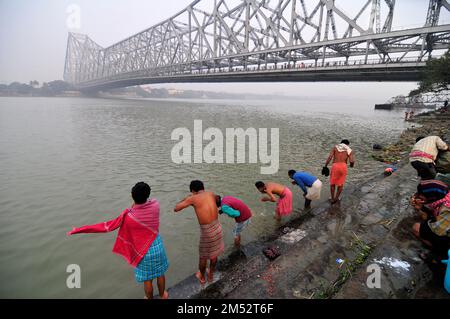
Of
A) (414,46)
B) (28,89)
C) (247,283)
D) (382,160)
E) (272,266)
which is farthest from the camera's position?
(28,89)

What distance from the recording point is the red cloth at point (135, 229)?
2.30 meters

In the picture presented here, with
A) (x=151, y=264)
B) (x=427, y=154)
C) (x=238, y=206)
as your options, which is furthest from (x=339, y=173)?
(x=151, y=264)

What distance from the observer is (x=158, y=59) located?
7419 cm

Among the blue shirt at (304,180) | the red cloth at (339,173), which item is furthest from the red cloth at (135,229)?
the red cloth at (339,173)

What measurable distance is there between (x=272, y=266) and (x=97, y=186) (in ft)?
19.0

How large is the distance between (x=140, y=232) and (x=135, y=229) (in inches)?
2.5

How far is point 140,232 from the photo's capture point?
7.77 feet

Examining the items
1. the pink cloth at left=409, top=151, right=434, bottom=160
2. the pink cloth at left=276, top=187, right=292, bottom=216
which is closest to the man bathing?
the pink cloth at left=276, top=187, right=292, bottom=216

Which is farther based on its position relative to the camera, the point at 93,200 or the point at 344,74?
the point at 344,74

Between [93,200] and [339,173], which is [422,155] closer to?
[339,173]

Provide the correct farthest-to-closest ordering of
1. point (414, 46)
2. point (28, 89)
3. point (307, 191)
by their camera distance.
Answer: point (28, 89) < point (414, 46) < point (307, 191)
